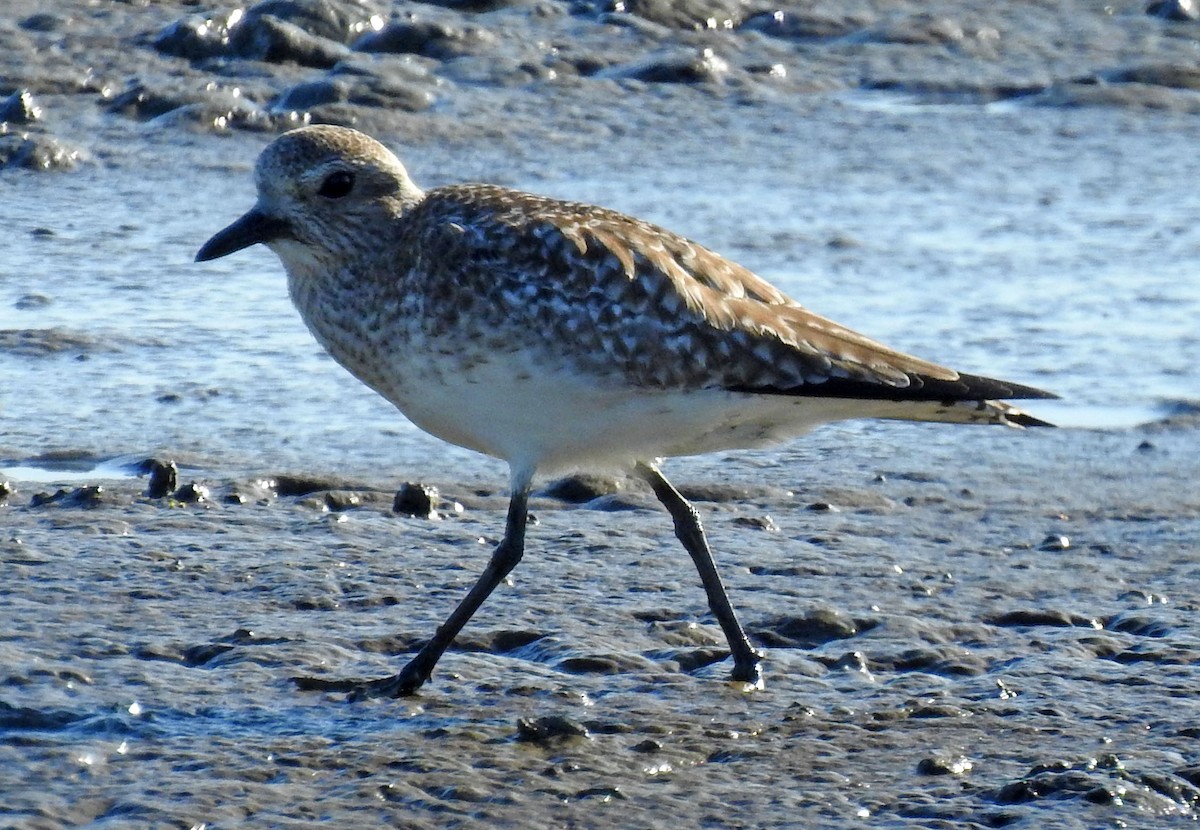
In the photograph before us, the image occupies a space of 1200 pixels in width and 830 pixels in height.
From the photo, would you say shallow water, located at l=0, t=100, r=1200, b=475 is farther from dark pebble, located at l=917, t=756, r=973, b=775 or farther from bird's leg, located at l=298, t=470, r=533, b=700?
dark pebble, located at l=917, t=756, r=973, b=775

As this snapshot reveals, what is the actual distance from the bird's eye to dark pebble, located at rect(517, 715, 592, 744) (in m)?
1.72

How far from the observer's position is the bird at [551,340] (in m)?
5.86

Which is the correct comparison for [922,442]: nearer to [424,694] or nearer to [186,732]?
[424,694]

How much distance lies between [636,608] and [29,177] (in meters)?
5.55

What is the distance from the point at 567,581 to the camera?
6.66 m

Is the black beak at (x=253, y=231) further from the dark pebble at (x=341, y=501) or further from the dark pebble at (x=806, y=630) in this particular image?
the dark pebble at (x=806, y=630)

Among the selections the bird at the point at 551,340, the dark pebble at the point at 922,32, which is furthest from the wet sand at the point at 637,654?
the dark pebble at the point at 922,32

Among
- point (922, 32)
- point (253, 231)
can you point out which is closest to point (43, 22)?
point (922, 32)

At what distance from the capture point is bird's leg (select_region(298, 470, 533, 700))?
227 inches

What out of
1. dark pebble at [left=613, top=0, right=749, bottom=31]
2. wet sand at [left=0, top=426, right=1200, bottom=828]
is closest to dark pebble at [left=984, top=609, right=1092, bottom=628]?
wet sand at [left=0, top=426, right=1200, bottom=828]

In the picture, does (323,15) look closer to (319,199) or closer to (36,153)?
(36,153)

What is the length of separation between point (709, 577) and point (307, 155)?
1702mm

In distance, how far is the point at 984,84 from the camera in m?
13.6

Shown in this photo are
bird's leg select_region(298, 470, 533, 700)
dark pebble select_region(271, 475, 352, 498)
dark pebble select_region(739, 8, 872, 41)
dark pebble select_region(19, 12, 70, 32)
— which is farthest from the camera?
dark pebble select_region(739, 8, 872, 41)
